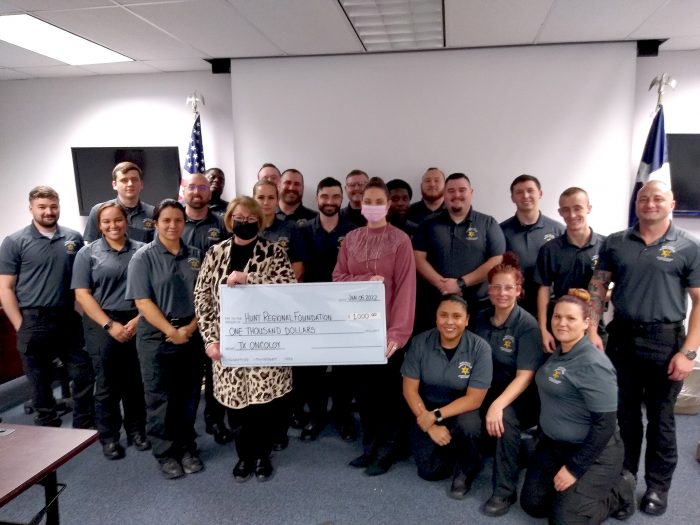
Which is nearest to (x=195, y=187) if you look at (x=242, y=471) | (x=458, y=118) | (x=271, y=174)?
(x=271, y=174)

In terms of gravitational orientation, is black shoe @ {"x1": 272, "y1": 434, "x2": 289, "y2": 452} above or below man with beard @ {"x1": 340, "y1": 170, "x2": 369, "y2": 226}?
below

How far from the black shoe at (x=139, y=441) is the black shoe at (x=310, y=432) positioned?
99 centimetres

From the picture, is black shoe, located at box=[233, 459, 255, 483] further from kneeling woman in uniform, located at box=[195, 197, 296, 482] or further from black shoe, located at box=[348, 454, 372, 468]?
black shoe, located at box=[348, 454, 372, 468]

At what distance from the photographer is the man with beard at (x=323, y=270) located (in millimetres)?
3186

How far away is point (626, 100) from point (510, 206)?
48.1 inches

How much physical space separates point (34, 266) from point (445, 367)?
277 centimetres

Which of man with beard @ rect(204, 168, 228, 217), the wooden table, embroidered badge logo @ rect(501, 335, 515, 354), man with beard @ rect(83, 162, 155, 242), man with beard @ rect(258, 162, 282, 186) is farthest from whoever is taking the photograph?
man with beard @ rect(204, 168, 228, 217)

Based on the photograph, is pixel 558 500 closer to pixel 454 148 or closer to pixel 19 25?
pixel 454 148

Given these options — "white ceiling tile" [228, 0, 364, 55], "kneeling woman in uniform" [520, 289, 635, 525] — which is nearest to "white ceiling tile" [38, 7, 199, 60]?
"white ceiling tile" [228, 0, 364, 55]

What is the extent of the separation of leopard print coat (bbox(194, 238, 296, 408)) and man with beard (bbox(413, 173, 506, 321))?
0.99 metres

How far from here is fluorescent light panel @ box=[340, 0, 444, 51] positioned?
3.10 meters

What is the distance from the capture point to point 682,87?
156 inches

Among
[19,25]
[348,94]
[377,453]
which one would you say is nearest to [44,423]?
[377,453]

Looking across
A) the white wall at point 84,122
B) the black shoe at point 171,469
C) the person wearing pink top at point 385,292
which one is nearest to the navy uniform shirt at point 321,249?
the person wearing pink top at point 385,292
